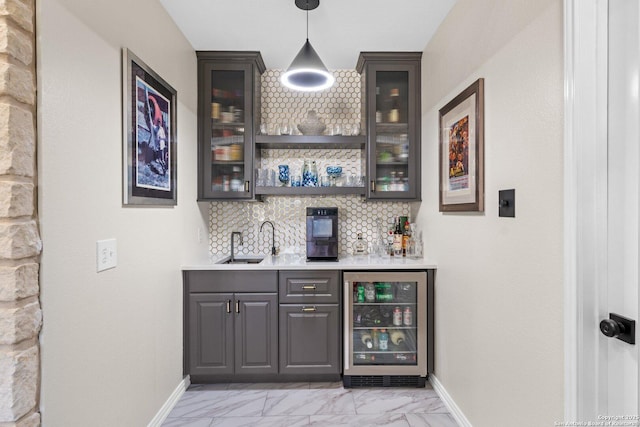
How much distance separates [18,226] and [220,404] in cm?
179

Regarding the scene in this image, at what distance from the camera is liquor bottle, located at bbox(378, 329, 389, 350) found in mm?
2591

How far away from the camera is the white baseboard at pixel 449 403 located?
2.01m

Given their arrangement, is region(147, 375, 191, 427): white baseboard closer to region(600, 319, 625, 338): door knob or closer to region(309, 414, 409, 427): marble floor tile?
region(309, 414, 409, 427): marble floor tile

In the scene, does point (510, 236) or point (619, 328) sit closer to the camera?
point (619, 328)

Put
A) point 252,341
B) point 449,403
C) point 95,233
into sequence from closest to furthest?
point 95,233 → point 449,403 → point 252,341

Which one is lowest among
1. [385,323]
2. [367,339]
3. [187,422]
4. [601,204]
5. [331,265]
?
[187,422]

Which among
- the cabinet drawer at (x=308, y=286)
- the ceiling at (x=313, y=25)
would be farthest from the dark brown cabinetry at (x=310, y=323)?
→ the ceiling at (x=313, y=25)

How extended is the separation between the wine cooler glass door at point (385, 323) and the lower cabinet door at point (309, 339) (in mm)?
113

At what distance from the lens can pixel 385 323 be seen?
8.59 ft

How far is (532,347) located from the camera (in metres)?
1.36

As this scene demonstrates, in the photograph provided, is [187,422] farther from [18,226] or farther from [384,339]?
[18,226]

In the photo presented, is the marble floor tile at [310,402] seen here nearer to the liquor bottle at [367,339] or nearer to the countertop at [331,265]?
the liquor bottle at [367,339]

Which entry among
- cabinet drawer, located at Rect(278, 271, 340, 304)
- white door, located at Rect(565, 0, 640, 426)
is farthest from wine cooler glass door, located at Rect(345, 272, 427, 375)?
white door, located at Rect(565, 0, 640, 426)

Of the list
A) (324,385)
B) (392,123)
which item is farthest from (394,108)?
(324,385)
